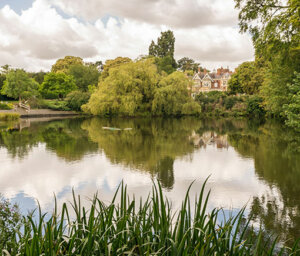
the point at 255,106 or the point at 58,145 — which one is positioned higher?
the point at 255,106

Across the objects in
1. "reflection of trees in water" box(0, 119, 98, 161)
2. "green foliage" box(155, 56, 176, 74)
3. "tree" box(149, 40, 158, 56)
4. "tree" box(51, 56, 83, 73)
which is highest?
"tree" box(149, 40, 158, 56)

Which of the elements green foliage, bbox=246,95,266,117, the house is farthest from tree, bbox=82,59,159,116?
the house

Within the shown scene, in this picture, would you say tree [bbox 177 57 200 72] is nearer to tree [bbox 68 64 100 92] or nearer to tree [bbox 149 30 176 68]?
tree [bbox 149 30 176 68]

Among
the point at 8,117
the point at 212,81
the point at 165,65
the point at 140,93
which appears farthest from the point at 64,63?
the point at 140,93

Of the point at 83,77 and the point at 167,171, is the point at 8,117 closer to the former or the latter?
the point at 83,77

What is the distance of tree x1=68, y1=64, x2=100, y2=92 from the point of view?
174 feet

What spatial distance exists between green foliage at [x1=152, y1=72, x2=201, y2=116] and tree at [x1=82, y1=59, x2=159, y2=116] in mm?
1025

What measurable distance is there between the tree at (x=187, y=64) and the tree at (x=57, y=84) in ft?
125

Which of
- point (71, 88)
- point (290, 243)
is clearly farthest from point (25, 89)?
point (290, 243)

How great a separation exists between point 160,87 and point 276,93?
15.7 m

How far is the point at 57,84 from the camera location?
47.5 meters

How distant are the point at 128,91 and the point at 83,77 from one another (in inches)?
860

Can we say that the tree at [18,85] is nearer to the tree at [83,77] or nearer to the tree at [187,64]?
the tree at [83,77]

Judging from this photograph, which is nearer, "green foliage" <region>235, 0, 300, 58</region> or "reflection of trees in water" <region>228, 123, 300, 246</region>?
"reflection of trees in water" <region>228, 123, 300, 246</region>
